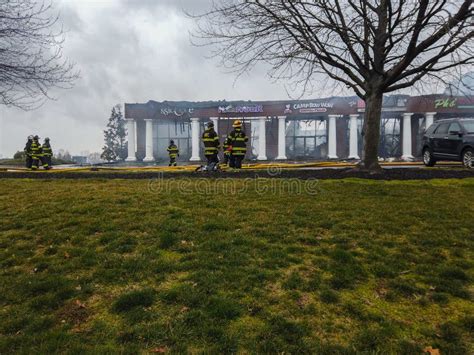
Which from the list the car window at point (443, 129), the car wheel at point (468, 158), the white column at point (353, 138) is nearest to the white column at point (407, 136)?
the white column at point (353, 138)

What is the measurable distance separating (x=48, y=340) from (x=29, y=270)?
1533 mm

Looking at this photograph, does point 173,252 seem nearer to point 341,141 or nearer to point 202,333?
point 202,333

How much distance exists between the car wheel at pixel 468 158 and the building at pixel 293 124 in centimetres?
2290

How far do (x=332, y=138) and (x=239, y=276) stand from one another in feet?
109

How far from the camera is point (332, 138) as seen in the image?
116ft

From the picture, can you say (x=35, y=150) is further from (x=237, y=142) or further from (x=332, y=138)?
(x=332, y=138)

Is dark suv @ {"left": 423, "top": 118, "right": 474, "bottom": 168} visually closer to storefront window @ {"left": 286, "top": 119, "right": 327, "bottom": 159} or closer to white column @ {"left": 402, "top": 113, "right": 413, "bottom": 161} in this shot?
white column @ {"left": 402, "top": 113, "right": 413, "bottom": 161}

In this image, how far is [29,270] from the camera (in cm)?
411

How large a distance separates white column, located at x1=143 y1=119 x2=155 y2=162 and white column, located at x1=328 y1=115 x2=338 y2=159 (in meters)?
18.3

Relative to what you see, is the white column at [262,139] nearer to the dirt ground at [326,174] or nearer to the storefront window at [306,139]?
the storefront window at [306,139]

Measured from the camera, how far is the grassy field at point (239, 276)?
9.66 ft

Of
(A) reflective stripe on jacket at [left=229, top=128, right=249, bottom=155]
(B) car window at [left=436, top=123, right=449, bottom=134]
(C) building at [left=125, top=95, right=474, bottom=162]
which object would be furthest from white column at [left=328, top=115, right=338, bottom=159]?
(A) reflective stripe on jacket at [left=229, top=128, right=249, bottom=155]

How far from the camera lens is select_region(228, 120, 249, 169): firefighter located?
12344mm

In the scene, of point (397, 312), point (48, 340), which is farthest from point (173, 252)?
point (397, 312)
